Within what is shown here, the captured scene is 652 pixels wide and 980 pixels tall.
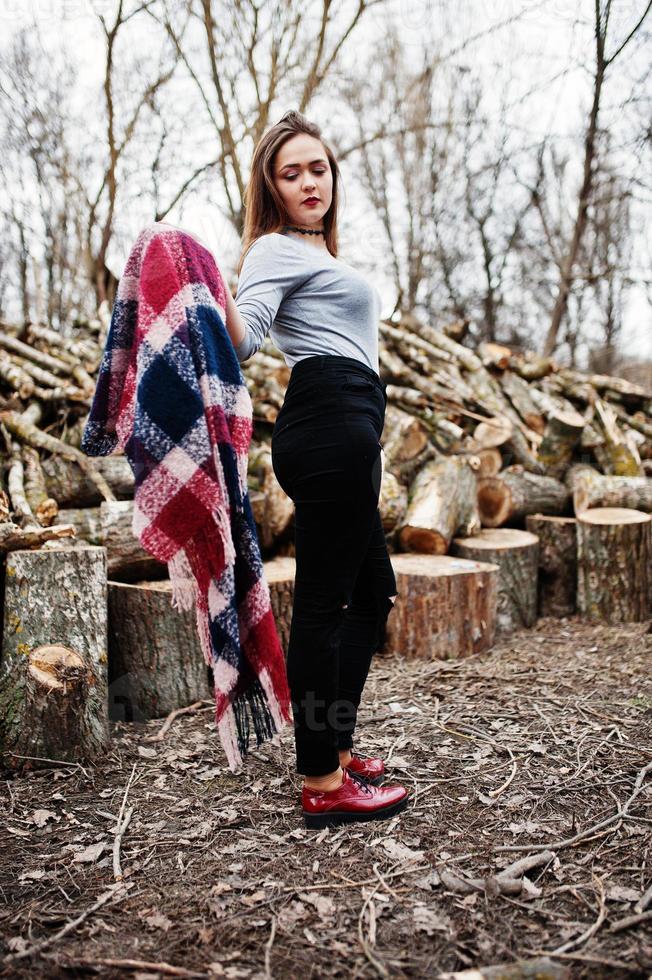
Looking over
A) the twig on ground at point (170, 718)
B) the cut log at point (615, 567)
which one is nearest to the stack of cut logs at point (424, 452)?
the cut log at point (615, 567)

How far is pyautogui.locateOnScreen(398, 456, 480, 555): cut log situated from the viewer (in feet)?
15.3

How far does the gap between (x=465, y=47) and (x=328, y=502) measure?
8700 millimetres

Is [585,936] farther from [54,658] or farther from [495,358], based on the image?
[495,358]

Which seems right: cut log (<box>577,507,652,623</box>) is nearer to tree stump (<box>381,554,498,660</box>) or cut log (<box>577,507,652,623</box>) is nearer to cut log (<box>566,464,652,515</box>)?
cut log (<box>566,464,652,515</box>)

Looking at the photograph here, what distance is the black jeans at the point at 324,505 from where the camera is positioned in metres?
2.04

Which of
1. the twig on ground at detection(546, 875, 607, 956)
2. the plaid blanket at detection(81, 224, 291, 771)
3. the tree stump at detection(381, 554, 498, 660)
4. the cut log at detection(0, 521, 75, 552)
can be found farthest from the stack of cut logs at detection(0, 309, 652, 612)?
the twig on ground at detection(546, 875, 607, 956)

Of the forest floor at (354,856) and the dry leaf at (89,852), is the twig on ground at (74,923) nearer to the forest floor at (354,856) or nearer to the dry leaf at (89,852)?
the forest floor at (354,856)

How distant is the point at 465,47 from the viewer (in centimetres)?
866

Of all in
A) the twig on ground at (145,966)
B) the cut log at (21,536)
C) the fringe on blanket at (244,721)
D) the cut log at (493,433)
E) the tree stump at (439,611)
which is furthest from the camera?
the cut log at (493,433)

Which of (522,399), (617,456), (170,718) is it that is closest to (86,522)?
(170,718)

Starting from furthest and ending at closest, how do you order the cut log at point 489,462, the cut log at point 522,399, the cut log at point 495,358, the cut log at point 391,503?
the cut log at point 495,358
the cut log at point 522,399
the cut log at point 489,462
the cut log at point 391,503

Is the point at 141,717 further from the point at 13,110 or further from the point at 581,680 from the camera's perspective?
the point at 13,110

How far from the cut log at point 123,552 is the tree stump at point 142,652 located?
0.27 metres

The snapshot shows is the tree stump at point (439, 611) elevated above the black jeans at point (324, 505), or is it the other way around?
the black jeans at point (324, 505)
